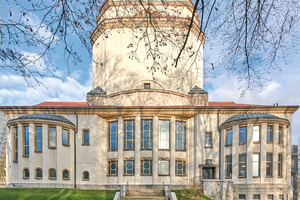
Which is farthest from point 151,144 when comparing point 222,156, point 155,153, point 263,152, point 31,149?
point 31,149

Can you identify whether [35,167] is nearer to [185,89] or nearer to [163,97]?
A: [163,97]

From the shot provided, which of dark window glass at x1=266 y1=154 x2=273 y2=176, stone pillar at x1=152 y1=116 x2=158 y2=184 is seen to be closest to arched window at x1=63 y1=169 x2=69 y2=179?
stone pillar at x1=152 y1=116 x2=158 y2=184

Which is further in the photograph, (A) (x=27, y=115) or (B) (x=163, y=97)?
(B) (x=163, y=97)

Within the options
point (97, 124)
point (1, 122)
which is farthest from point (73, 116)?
point (1, 122)

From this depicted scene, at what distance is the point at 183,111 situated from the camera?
21250mm

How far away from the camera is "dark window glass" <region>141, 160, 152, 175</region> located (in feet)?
68.8

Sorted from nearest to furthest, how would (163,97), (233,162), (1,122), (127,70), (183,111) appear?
(233,162), (183,111), (163,97), (127,70), (1,122)

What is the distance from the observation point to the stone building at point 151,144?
19406 mm

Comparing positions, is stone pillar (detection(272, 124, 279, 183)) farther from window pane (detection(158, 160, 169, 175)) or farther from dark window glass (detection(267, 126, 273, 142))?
window pane (detection(158, 160, 169, 175))

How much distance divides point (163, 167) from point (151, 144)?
7.69ft

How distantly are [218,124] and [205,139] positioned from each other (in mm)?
1836

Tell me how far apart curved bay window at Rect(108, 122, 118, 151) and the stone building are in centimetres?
9

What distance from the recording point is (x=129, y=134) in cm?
2150

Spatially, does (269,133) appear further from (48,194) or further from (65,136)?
(48,194)
